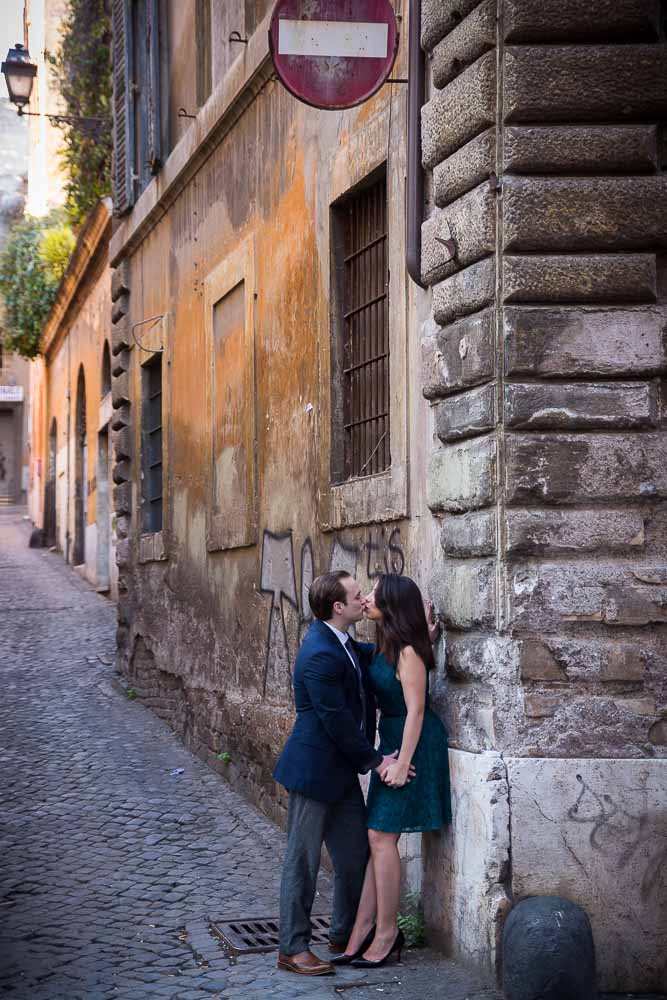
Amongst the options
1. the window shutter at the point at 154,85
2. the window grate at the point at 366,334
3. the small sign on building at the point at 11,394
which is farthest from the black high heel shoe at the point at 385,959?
the small sign on building at the point at 11,394

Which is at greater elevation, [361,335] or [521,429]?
[361,335]

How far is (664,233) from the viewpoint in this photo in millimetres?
A: 5492

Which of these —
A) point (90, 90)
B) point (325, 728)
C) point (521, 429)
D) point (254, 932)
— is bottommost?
point (254, 932)

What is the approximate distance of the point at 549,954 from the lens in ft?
16.0

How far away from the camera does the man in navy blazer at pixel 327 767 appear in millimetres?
5633

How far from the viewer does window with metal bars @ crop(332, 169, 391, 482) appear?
23.5 ft

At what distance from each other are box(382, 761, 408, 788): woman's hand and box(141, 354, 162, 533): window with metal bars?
7.46 meters

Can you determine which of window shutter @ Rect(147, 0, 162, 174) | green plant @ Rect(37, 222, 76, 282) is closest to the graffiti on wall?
window shutter @ Rect(147, 0, 162, 174)

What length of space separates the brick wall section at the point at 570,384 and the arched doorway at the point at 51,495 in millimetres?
22513

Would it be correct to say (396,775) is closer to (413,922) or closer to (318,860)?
(318,860)

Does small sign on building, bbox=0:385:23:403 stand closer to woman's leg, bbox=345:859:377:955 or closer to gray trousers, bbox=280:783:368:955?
gray trousers, bbox=280:783:368:955

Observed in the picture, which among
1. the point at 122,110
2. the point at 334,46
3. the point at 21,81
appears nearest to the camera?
the point at 334,46

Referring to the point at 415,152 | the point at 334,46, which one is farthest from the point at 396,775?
the point at 334,46

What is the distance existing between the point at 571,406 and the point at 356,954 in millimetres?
2463
